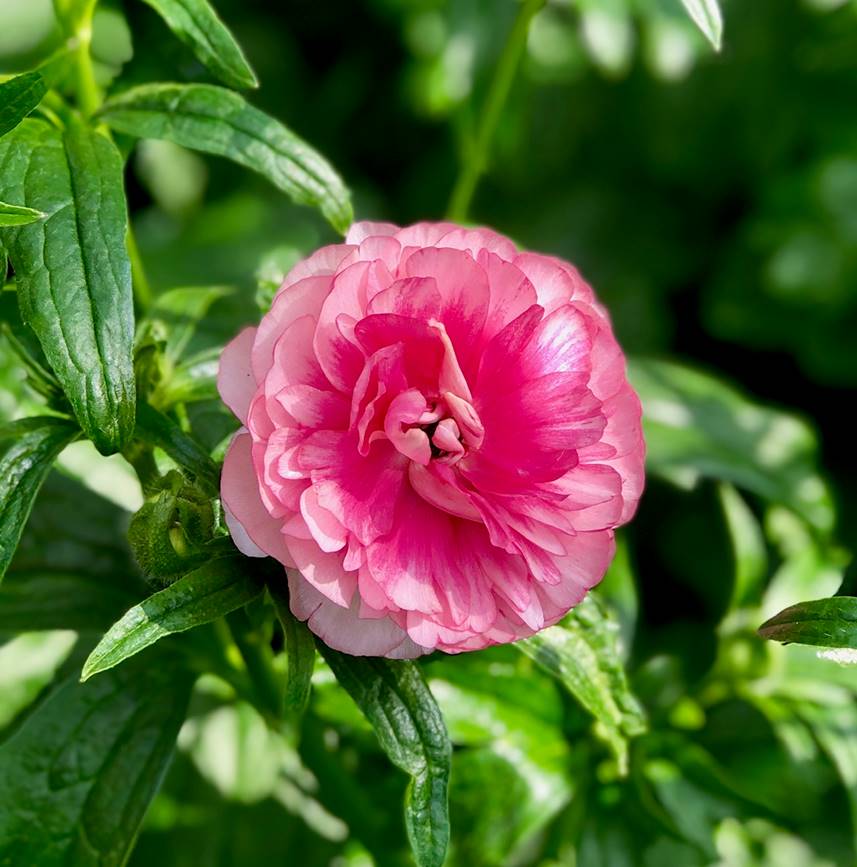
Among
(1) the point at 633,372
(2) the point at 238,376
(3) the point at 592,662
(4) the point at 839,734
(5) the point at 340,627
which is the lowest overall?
(4) the point at 839,734

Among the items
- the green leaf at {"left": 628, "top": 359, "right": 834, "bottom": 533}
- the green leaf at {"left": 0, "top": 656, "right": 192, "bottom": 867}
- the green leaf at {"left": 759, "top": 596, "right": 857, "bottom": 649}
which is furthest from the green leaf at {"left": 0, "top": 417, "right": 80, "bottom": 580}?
the green leaf at {"left": 628, "top": 359, "right": 834, "bottom": 533}

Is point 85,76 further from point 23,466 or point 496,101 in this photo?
point 496,101

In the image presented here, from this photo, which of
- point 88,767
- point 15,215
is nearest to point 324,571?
point 15,215

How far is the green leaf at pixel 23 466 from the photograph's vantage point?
0.73m

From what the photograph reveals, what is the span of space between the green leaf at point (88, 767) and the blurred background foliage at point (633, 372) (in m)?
0.08

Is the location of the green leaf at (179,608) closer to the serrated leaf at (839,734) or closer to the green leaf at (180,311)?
the green leaf at (180,311)

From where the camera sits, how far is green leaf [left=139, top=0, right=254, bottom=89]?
33.7 inches

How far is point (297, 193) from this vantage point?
0.87 meters

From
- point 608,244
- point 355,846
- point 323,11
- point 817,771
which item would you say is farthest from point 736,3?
point 355,846

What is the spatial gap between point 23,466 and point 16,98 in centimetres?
22

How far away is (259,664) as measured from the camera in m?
0.93

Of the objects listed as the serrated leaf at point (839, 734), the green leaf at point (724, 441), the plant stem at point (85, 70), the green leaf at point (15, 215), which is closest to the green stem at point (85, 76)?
the plant stem at point (85, 70)

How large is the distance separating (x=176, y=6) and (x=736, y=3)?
1269 millimetres

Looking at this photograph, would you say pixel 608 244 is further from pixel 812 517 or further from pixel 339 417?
pixel 339 417
